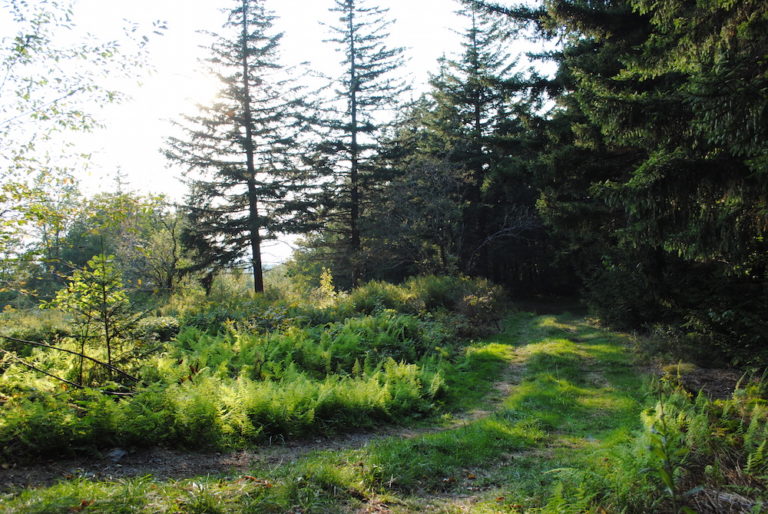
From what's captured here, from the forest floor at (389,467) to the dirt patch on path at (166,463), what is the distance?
0.04 feet

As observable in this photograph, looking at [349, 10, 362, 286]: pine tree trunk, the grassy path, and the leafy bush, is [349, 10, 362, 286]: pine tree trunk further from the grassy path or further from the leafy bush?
the grassy path

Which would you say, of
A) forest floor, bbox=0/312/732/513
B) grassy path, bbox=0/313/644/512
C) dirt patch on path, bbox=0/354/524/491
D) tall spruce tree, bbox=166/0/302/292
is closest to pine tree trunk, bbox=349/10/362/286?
tall spruce tree, bbox=166/0/302/292

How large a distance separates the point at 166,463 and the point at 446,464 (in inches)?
112

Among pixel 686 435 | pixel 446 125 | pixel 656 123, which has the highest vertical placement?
pixel 446 125

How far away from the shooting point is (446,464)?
451 cm

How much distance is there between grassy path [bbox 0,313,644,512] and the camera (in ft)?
10.1

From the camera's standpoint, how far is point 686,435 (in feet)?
11.9

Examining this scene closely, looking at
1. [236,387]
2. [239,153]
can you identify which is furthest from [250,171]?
[236,387]

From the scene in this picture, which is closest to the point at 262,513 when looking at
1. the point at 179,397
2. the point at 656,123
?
the point at 179,397

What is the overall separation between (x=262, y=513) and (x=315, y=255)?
928 inches

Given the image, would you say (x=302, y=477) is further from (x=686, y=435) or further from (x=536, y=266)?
(x=536, y=266)

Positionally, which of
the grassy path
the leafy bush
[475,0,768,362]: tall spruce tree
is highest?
[475,0,768,362]: tall spruce tree

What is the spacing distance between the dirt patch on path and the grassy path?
52 mm

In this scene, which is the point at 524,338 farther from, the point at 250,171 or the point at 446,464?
the point at 250,171
